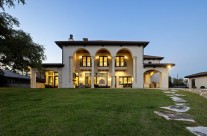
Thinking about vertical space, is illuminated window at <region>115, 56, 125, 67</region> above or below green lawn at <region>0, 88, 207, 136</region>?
above

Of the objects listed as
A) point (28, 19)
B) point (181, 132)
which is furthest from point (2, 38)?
point (28, 19)

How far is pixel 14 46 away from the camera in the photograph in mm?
15852

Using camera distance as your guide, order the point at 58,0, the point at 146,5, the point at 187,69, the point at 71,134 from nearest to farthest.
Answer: the point at 71,134 → the point at 58,0 → the point at 146,5 → the point at 187,69

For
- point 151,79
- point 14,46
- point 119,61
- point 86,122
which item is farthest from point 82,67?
point 86,122

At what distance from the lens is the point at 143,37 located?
13838 cm

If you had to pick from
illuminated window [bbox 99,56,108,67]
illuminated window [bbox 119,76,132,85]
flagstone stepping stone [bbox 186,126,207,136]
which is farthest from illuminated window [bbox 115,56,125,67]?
flagstone stepping stone [bbox 186,126,207,136]

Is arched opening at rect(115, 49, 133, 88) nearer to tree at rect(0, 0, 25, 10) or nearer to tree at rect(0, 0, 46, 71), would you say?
tree at rect(0, 0, 46, 71)

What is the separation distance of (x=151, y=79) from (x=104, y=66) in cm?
1095

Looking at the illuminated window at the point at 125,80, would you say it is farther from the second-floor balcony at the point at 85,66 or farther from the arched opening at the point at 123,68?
the second-floor balcony at the point at 85,66

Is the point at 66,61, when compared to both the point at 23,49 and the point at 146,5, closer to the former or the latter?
the point at 23,49

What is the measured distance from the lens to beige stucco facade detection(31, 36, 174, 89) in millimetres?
29906

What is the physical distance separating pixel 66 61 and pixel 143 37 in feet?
377

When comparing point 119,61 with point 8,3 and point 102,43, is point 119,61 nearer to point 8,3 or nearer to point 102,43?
point 102,43

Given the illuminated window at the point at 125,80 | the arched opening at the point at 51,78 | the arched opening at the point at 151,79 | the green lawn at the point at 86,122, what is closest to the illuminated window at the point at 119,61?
the illuminated window at the point at 125,80
